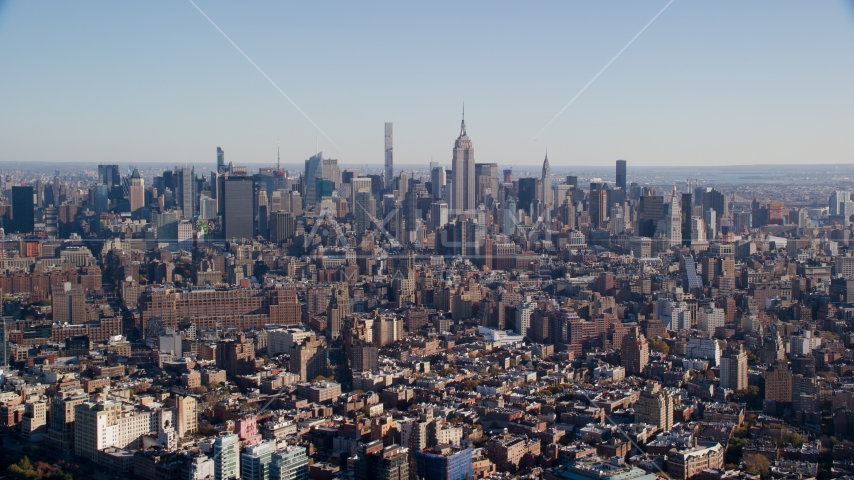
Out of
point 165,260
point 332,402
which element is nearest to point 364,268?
point 165,260

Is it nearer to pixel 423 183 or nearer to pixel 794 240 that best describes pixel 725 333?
pixel 794 240

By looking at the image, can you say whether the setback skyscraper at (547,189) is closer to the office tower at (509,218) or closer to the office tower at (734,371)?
the office tower at (509,218)

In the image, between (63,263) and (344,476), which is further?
(63,263)

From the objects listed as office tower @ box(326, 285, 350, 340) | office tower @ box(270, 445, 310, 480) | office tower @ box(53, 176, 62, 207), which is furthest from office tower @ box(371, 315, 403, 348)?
office tower @ box(53, 176, 62, 207)

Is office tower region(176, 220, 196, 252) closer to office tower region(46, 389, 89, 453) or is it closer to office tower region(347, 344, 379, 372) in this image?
office tower region(347, 344, 379, 372)

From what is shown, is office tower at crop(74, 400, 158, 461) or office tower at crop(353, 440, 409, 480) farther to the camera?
office tower at crop(74, 400, 158, 461)

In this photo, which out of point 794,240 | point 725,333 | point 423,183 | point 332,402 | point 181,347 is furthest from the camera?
point 423,183
